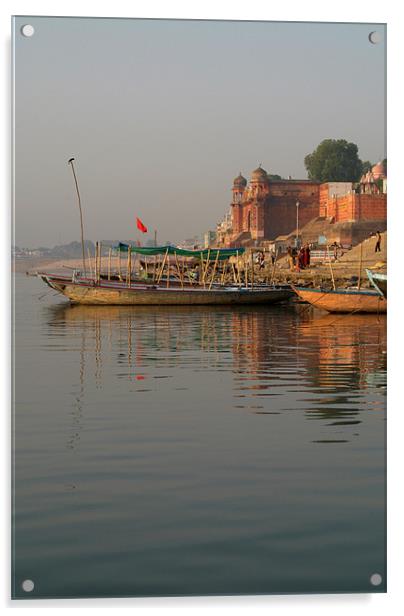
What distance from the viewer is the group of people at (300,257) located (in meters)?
29.6

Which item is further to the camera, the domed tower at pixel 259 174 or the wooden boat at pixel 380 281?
the wooden boat at pixel 380 281

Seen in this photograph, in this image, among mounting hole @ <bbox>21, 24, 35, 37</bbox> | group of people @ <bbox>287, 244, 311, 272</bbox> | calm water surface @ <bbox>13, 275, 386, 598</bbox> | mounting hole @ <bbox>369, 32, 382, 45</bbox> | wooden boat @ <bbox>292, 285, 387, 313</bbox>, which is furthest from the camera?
group of people @ <bbox>287, 244, 311, 272</bbox>

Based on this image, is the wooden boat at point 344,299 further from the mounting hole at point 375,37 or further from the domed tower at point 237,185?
the mounting hole at point 375,37

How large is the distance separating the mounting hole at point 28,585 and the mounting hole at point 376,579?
1.48 meters

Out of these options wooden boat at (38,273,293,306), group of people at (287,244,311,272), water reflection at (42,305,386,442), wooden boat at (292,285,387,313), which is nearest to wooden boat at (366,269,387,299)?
water reflection at (42,305,386,442)

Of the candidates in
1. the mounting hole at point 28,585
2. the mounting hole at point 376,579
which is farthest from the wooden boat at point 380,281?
the mounting hole at point 28,585

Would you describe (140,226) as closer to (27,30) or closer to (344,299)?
(27,30)

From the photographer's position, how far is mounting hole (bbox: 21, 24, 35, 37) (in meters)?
4.75

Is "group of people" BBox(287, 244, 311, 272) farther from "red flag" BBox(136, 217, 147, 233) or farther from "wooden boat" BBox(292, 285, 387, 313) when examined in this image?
"red flag" BBox(136, 217, 147, 233)

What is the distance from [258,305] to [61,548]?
22.4 m

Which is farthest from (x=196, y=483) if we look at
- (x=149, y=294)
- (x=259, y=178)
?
(x=149, y=294)

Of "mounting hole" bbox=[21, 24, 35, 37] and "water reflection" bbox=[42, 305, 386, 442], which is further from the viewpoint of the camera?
"water reflection" bbox=[42, 305, 386, 442]

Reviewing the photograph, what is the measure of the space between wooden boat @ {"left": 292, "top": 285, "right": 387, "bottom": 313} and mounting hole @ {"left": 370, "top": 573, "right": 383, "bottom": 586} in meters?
14.3

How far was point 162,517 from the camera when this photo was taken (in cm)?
428
